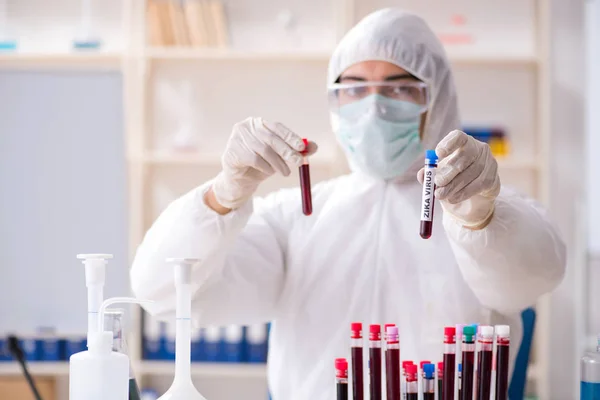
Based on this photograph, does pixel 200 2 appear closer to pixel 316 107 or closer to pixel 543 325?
pixel 316 107

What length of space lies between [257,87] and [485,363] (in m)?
2.57

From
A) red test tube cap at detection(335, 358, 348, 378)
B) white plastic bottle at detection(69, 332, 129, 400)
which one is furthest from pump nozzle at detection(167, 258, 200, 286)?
red test tube cap at detection(335, 358, 348, 378)

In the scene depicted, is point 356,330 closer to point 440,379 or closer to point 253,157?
point 440,379

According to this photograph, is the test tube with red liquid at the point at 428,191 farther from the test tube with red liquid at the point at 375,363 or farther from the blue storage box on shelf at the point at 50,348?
the blue storage box on shelf at the point at 50,348

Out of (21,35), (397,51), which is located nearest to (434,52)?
(397,51)

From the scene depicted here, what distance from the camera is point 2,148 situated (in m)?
3.18

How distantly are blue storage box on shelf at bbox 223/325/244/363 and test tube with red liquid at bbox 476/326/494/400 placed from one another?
2.25 m

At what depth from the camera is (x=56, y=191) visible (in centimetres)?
317

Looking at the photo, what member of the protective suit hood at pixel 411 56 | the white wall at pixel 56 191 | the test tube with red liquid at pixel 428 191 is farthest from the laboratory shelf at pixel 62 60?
the test tube with red liquid at pixel 428 191

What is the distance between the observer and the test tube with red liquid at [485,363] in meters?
1.15

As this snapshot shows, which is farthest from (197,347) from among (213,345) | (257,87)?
(257,87)

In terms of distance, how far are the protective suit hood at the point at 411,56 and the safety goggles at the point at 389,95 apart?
3 cm

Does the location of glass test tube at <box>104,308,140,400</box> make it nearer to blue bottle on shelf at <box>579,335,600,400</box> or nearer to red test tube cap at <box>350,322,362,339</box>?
red test tube cap at <box>350,322,362,339</box>

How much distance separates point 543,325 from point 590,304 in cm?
26
